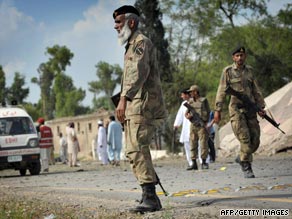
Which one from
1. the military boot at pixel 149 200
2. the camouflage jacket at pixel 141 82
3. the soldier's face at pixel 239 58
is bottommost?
the military boot at pixel 149 200

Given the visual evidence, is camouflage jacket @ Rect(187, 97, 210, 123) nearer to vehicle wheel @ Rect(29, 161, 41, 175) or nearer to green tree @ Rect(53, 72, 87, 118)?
vehicle wheel @ Rect(29, 161, 41, 175)

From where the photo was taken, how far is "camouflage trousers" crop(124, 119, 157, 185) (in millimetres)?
6980

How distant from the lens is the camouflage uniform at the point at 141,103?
6984 mm

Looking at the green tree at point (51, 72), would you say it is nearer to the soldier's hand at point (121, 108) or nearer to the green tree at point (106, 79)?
the green tree at point (106, 79)

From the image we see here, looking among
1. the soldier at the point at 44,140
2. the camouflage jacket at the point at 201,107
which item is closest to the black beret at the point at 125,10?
the camouflage jacket at the point at 201,107

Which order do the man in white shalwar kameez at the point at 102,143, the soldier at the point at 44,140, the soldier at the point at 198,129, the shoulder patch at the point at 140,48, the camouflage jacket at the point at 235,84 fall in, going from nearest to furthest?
the shoulder patch at the point at 140,48, the camouflage jacket at the point at 235,84, the soldier at the point at 198,129, the soldier at the point at 44,140, the man in white shalwar kameez at the point at 102,143

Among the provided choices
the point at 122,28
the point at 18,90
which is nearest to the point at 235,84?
the point at 122,28

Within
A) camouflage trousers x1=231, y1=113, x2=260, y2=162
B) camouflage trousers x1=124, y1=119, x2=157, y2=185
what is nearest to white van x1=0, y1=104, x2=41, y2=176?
camouflage trousers x1=231, y1=113, x2=260, y2=162

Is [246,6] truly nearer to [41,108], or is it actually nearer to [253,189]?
[253,189]

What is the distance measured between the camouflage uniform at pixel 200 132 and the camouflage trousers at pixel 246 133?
4.45m

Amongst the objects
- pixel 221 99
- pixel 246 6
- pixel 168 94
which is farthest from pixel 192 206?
pixel 168 94

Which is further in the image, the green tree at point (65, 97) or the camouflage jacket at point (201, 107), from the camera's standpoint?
the green tree at point (65, 97)

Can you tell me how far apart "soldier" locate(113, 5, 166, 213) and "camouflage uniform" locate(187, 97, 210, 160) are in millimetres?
8661

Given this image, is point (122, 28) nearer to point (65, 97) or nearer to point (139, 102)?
point (139, 102)
